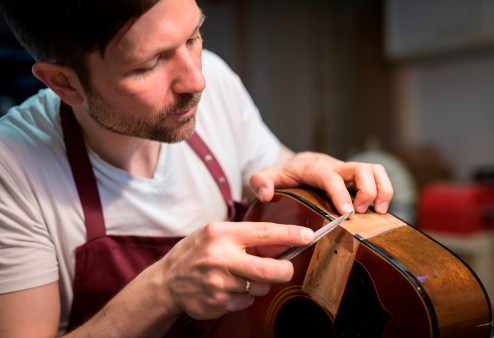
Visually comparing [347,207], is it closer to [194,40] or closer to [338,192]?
[338,192]

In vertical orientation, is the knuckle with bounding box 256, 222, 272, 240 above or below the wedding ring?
above

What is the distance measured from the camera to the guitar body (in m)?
0.79

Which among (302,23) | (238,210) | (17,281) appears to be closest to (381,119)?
(302,23)

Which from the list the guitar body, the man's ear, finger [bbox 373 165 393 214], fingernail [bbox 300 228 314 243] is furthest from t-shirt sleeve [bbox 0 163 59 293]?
finger [bbox 373 165 393 214]

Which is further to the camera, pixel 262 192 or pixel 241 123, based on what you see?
pixel 241 123

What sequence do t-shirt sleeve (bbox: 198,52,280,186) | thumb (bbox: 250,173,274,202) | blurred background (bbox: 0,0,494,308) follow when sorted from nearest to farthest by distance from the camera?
1. thumb (bbox: 250,173,274,202)
2. t-shirt sleeve (bbox: 198,52,280,186)
3. blurred background (bbox: 0,0,494,308)

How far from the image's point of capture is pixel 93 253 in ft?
3.47

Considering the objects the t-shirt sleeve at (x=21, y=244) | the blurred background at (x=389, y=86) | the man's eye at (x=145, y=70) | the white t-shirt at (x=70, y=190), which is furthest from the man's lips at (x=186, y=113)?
the blurred background at (x=389, y=86)

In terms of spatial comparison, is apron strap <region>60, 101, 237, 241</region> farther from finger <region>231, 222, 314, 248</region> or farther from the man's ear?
finger <region>231, 222, 314, 248</region>

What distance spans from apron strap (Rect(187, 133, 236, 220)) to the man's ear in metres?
0.33

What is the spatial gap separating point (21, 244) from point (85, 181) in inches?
7.3

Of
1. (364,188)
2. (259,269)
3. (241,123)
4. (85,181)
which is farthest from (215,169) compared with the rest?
(259,269)

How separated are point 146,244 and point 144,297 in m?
0.25

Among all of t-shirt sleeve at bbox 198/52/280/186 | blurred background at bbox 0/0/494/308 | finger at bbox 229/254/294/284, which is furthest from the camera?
blurred background at bbox 0/0/494/308
